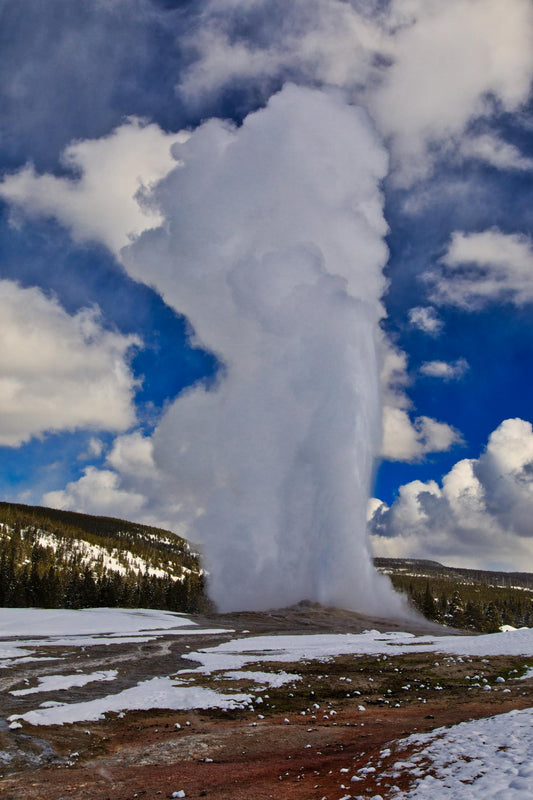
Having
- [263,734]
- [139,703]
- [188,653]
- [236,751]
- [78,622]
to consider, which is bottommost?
[78,622]

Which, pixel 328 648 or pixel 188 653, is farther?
pixel 328 648

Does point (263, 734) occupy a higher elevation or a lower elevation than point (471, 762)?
lower

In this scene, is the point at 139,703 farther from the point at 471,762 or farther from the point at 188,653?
the point at 188,653

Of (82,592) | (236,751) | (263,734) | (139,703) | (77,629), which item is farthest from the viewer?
(82,592)

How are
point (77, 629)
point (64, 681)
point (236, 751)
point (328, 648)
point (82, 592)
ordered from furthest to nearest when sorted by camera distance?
point (82, 592) → point (77, 629) → point (328, 648) → point (64, 681) → point (236, 751)

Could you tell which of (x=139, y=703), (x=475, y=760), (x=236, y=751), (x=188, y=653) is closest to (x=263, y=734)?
(x=236, y=751)

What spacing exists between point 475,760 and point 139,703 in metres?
13.4

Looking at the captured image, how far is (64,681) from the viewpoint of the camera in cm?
2345

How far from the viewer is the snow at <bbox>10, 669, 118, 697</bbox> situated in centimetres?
2148

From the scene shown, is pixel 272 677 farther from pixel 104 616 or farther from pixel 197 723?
pixel 104 616

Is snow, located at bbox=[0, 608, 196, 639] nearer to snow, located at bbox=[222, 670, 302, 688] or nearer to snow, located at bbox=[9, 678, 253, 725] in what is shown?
snow, located at bbox=[222, 670, 302, 688]

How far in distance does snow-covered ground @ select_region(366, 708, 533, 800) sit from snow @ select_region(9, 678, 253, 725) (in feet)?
29.9

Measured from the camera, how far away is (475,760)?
33.0ft

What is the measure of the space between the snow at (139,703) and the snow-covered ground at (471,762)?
912 cm
